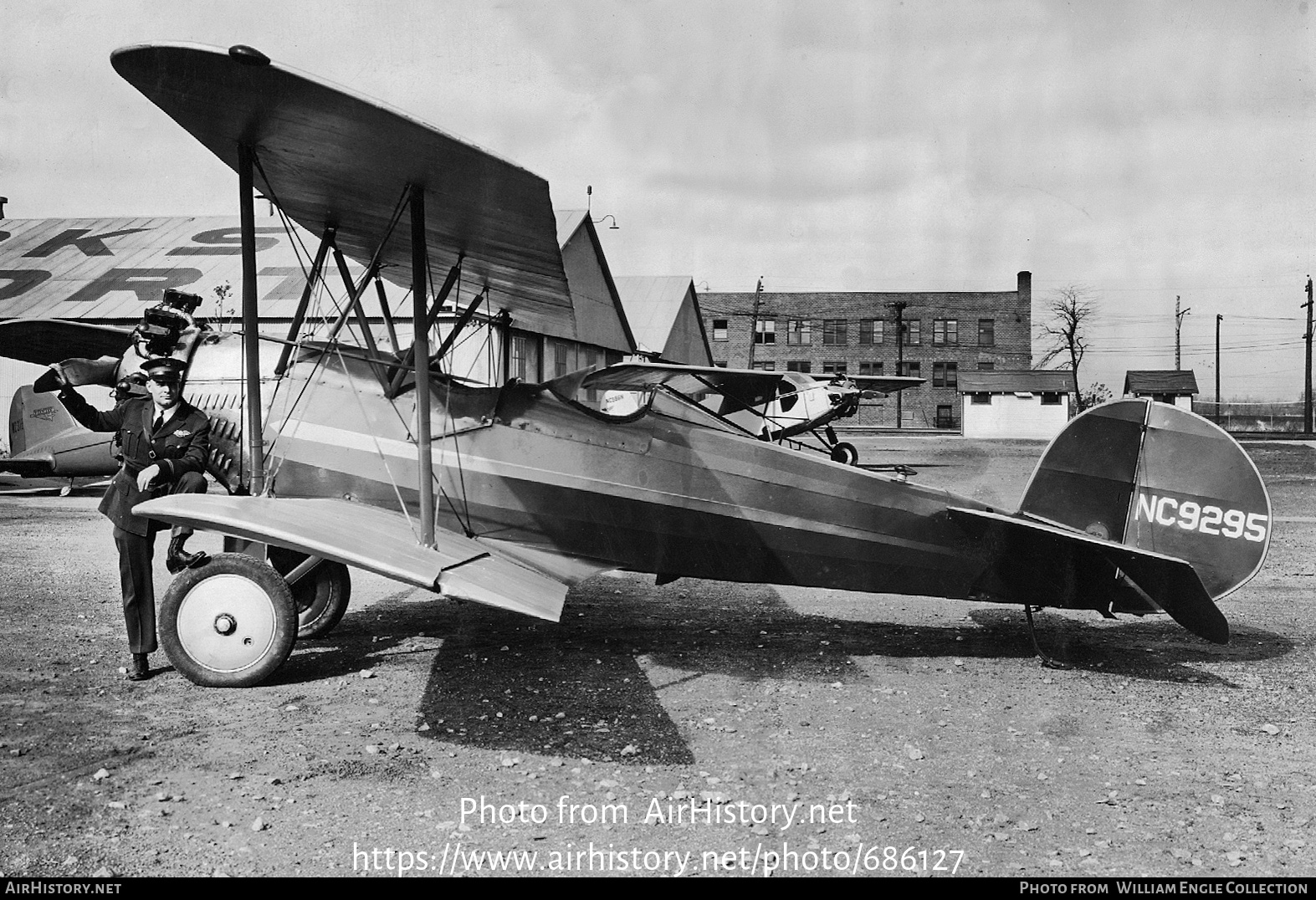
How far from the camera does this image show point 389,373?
228 inches

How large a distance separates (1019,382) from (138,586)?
54.2 metres

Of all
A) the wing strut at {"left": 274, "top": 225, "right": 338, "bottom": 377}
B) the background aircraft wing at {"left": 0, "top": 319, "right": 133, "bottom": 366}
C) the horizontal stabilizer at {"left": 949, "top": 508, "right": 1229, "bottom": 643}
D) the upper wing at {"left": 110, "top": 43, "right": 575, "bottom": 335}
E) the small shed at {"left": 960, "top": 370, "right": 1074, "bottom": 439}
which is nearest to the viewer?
the upper wing at {"left": 110, "top": 43, "right": 575, "bottom": 335}

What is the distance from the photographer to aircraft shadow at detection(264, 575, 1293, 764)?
4.69m

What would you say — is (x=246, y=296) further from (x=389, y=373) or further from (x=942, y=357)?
(x=942, y=357)

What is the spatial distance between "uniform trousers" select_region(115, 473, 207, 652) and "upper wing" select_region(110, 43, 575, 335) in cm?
187

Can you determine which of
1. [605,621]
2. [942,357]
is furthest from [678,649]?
[942,357]

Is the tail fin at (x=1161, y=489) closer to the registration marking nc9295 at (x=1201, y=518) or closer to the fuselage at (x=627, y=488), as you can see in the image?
the registration marking nc9295 at (x=1201, y=518)

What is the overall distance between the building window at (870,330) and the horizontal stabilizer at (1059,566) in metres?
58.9

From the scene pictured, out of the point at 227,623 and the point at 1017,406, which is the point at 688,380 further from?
the point at 1017,406

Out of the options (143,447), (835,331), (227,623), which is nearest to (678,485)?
(227,623)

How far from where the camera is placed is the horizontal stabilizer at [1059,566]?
5.47 m

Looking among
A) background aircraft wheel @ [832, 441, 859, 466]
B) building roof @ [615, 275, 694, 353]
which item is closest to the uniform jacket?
background aircraft wheel @ [832, 441, 859, 466]

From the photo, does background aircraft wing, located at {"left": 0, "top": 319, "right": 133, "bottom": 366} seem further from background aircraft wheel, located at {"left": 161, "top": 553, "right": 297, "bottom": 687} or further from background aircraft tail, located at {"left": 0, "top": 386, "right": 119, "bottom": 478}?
background aircraft tail, located at {"left": 0, "top": 386, "right": 119, "bottom": 478}

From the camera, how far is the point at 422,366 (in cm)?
480
